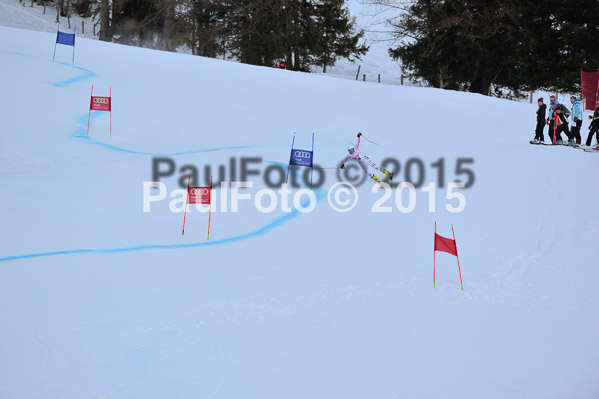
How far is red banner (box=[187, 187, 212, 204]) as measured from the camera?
8531mm

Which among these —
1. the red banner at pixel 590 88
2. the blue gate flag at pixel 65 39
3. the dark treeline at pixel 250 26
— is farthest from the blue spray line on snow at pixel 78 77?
the dark treeline at pixel 250 26

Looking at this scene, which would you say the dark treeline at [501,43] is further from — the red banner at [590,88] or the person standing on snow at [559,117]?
the person standing on snow at [559,117]

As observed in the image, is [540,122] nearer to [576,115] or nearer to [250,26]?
[576,115]

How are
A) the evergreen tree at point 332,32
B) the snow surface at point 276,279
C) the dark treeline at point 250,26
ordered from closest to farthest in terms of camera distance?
the snow surface at point 276,279
the dark treeline at point 250,26
the evergreen tree at point 332,32

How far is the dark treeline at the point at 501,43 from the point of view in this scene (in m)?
26.9

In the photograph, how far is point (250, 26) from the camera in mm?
36625

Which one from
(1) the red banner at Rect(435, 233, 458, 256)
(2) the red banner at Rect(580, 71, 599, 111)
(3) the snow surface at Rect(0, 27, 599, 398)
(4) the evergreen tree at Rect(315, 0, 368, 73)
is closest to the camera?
(3) the snow surface at Rect(0, 27, 599, 398)

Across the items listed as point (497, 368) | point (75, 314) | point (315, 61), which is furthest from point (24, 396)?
point (315, 61)

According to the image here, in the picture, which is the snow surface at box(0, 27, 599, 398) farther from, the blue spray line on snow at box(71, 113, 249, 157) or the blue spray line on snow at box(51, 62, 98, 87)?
the blue spray line on snow at box(51, 62, 98, 87)

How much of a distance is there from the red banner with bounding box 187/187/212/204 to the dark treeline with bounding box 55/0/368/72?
28306 mm

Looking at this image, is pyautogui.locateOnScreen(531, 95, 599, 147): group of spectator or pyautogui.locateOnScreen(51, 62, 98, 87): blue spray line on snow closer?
pyautogui.locateOnScreen(531, 95, 599, 147): group of spectator

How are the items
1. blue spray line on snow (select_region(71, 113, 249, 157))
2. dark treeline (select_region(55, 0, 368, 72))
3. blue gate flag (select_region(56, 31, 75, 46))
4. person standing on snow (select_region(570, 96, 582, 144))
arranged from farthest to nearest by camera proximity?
dark treeline (select_region(55, 0, 368, 72)) < blue gate flag (select_region(56, 31, 75, 46)) < person standing on snow (select_region(570, 96, 582, 144)) < blue spray line on snow (select_region(71, 113, 249, 157))

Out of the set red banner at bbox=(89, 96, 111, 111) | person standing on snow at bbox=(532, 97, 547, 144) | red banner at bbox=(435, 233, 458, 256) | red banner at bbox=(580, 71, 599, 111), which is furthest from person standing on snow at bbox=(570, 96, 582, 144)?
red banner at bbox=(89, 96, 111, 111)

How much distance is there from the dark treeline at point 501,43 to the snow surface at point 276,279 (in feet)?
49.7
